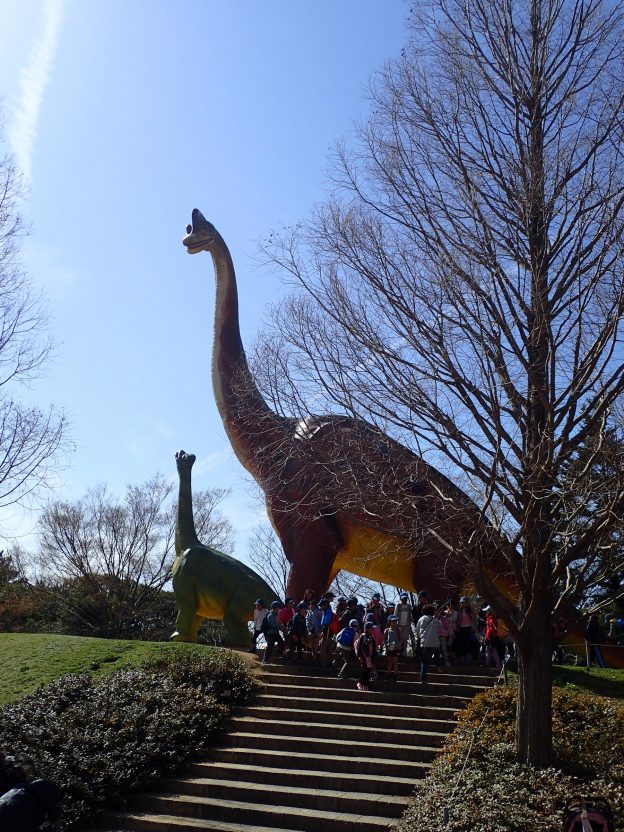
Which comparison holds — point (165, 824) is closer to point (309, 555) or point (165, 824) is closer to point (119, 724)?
point (119, 724)

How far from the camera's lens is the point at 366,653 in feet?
40.4

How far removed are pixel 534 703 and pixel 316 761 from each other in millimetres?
2881

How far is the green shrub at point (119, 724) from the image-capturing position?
1005 cm

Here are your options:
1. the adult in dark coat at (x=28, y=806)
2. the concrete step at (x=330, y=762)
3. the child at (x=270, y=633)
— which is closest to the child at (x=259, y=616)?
the child at (x=270, y=633)

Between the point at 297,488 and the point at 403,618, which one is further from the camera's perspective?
the point at 297,488

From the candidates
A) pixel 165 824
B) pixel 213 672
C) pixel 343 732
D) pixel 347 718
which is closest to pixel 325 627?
pixel 213 672

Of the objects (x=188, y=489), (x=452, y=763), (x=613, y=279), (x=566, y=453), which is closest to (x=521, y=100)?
(x=613, y=279)

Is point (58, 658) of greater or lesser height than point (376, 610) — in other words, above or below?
below

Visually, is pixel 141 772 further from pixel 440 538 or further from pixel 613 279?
pixel 613 279

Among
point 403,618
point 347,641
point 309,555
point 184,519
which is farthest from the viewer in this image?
point 184,519

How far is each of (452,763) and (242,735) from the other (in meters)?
3.23

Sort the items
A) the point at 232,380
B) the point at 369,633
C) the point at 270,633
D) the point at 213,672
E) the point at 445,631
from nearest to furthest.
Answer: the point at 369,633 → the point at 213,672 → the point at 445,631 → the point at 270,633 → the point at 232,380

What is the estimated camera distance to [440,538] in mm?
9422

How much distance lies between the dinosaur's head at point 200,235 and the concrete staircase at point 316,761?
8.73m
